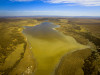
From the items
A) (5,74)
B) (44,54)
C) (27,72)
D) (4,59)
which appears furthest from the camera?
(44,54)

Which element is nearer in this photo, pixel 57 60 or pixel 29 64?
pixel 29 64

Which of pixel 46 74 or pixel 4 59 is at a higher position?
pixel 4 59

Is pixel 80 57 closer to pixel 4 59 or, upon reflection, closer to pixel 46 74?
pixel 46 74

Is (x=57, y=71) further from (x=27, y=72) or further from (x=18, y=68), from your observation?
(x=18, y=68)

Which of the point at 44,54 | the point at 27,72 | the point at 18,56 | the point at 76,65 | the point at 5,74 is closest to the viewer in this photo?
the point at 5,74

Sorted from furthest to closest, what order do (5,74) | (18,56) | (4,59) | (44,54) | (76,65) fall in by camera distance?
(44,54) < (18,56) < (4,59) < (76,65) < (5,74)

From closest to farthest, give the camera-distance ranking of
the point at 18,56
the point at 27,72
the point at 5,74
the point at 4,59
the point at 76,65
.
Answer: the point at 5,74
the point at 27,72
the point at 76,65
the point at 4,59
the point at 18,56

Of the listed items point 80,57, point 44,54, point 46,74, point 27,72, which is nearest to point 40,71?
point 46,74

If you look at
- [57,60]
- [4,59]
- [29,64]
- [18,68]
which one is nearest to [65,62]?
[57,60]

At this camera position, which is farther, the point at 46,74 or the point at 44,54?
the point at 44,54
